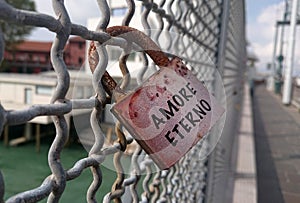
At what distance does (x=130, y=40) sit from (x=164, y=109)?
11cm

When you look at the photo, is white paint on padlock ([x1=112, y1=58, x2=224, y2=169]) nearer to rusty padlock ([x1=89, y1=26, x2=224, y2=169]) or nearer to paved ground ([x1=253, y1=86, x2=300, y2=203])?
rusty padlock ([x1=89, y1=26, x2=224, y2=169])

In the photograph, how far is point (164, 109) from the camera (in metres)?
→ 0.41

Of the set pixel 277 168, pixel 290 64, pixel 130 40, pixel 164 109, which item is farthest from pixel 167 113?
pixel 290 64

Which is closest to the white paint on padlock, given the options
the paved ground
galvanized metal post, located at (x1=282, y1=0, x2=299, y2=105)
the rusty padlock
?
the rusty padlock

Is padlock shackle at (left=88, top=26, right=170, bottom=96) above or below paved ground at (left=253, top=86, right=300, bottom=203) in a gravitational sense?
above

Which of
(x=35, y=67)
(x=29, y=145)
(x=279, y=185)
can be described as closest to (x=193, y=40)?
(x=279, y=185)

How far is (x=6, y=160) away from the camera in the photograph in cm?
905

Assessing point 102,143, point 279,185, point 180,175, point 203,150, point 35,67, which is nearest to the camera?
point 102,143

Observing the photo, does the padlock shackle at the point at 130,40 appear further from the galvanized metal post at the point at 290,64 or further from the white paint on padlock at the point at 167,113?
the galvanized metal post at the point at 290,64

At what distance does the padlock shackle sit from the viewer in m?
0.41

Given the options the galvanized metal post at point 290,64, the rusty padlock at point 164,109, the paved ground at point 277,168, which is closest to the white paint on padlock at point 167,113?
the rusty padlock at point 164,109

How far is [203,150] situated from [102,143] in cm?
63

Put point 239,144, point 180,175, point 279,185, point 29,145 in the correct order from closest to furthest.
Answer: point 180,175
point 279,185
point 239,144
point 29,145

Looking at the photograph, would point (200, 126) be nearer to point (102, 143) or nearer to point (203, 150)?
point (102, 143)
